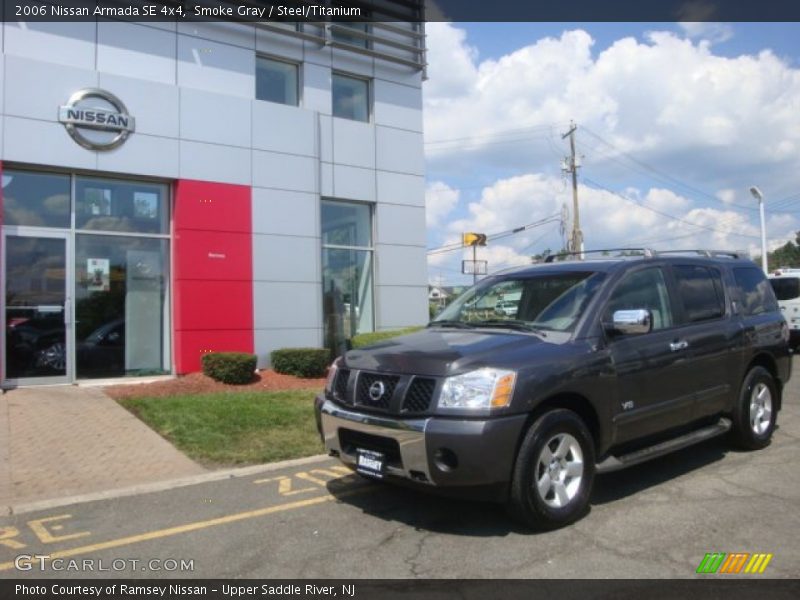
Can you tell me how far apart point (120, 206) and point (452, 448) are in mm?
9959

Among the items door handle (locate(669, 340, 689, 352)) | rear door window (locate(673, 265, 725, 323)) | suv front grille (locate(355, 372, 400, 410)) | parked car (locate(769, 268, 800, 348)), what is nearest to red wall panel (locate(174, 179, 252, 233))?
suv front grille (locate(355, 372, 400, 410))

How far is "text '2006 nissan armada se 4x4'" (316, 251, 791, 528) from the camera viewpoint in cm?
447

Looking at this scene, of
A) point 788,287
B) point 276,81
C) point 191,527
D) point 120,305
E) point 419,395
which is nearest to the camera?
point 419,395

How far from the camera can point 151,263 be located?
12719 mm

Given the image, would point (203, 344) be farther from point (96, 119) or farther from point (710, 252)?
point (710, 252)

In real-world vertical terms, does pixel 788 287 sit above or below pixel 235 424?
above

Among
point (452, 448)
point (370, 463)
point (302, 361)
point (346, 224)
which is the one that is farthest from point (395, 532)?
point (346, 224)

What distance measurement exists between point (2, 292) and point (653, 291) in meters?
9.86

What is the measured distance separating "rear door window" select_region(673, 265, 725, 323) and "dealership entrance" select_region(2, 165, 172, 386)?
9.58m

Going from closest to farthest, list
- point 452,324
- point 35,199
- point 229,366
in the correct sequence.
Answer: point 452,324 < point 35,199 < point 229,366

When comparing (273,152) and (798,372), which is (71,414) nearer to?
(273,152)

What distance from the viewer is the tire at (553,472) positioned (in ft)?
14.8

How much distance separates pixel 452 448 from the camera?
436cm

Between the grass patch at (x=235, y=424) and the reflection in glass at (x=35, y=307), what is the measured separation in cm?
239
